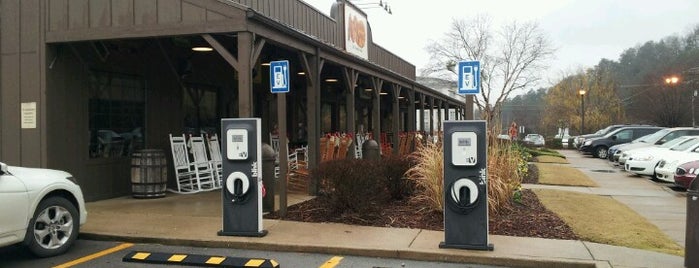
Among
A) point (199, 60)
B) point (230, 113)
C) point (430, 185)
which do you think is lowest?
point (430, 185)

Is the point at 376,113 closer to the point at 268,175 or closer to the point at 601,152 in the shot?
the point at 268,175

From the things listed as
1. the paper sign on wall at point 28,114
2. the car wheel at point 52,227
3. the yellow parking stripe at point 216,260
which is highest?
the paper sign on wall at point 28,114

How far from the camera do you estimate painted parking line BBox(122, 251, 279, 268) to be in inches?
226

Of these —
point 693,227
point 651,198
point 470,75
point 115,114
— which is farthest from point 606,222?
point 115,114

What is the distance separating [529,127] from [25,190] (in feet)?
236

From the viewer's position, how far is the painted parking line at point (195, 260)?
5746 millimetres

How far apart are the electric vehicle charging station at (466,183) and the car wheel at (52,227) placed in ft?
13.9

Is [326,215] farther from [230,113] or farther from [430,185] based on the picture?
[230,113]

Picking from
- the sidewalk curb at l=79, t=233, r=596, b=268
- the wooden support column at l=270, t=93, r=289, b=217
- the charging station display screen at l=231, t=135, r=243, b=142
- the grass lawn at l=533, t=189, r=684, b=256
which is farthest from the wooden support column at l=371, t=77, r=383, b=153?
the sidewalk curb at l=79, t=233, r=596, b=268

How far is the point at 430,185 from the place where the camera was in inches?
325

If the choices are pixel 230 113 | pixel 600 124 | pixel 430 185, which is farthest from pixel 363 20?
pixel 600 124

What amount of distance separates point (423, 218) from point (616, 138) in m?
21.1

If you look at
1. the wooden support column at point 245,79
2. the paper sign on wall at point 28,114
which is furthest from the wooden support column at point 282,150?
the paper sign on wall at point 28,114

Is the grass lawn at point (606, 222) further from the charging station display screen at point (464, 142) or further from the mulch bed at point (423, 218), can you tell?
the charging station display screen at point (464, 142)
